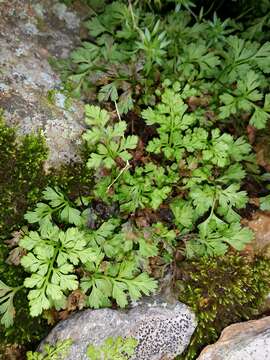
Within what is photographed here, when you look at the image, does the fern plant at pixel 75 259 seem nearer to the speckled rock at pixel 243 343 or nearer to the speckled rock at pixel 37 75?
the speckled rock at pixel 37 75

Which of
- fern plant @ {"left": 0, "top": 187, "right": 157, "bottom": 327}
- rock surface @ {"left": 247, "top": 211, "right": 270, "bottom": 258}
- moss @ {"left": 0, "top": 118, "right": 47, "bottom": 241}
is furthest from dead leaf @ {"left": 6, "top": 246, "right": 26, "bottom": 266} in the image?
rock surface @ {"left": 247, "top": 211, "right": 270, "bottom": 258}

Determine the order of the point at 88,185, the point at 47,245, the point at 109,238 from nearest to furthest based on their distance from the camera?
1. the point at 47,245
2. the point at 109,238
3. the point at 88,185

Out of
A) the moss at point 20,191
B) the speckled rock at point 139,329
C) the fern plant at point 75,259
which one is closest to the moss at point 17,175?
the moss at point 20,191

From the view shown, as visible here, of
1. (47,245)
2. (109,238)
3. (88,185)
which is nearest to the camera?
(47,245)

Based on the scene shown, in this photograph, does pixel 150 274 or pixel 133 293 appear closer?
pixel 133 293

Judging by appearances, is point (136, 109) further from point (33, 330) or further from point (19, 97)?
point (33, 330)

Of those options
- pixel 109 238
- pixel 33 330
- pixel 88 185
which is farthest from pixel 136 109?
pixel 33 330

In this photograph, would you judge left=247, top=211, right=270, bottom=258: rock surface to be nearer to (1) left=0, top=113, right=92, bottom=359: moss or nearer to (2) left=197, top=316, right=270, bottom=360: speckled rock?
(2) left=197, top=316, right=270, bottom=360: speckled rock
